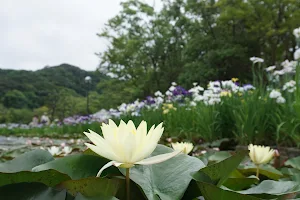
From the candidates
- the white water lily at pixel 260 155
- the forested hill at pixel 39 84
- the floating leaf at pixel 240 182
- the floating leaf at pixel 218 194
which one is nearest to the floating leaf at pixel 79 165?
the floating leaf at pixel 218 194

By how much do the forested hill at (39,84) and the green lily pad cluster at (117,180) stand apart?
17738 mm

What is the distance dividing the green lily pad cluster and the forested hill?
1774 cm

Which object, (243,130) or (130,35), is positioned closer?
(243,130)

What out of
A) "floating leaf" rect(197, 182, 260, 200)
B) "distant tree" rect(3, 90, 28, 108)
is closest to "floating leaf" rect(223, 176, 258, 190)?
"floating leaf" rect(197, 182, 260, 200)

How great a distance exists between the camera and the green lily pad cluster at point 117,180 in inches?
11.7

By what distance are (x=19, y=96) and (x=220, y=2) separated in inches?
520

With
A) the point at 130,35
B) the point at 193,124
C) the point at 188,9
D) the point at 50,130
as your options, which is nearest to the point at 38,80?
the point at 130,35

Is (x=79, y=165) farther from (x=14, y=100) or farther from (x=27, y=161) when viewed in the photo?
(x=14, y=100)

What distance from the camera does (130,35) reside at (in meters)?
15.1

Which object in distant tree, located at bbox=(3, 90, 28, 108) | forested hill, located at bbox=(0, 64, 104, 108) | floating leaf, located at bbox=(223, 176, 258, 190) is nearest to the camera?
floating leaf, located at bbox=(223, 176, 258, 190)

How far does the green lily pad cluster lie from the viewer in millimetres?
298

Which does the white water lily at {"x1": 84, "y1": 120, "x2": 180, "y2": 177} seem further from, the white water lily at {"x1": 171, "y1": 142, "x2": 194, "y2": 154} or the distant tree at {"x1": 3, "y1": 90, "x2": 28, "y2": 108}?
the distant tree at {"x1": 3, "y1": 90, "x2": 28, "y2": 108}

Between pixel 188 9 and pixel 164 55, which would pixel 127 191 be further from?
pixel 164 55

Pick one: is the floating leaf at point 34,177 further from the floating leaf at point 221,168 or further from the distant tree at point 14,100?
the distant tree at point 14,100
